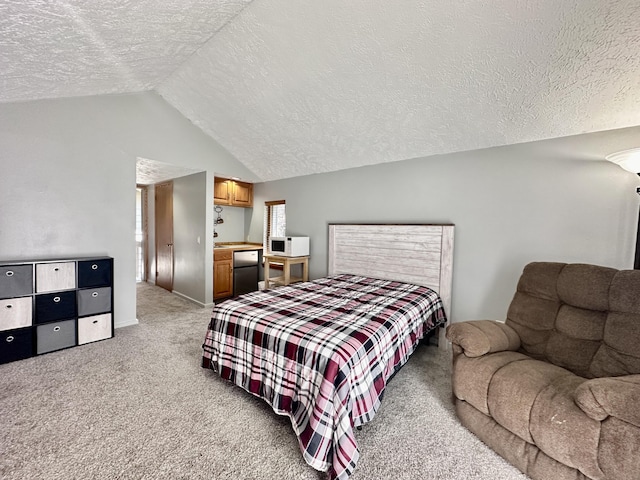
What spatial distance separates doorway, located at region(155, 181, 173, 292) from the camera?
5145mm

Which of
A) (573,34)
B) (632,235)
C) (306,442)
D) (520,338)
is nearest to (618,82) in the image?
(573,34)

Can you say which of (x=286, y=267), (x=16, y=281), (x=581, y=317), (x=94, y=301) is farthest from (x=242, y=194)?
(x=581, y=317)

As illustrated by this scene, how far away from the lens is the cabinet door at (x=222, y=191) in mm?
4928

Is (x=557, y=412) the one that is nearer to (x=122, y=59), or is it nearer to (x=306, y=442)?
(x=306, y=442)

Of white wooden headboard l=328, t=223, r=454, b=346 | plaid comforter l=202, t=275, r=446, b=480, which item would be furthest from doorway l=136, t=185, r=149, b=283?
plaid comforter l=202, t=275, r=446, b=480

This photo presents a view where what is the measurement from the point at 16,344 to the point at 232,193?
3.41 m

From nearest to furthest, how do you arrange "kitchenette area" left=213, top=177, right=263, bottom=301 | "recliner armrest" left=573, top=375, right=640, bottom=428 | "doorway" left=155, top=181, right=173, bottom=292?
"recliner armrest" left=573, top=375, right=640, bottom=428, "kitchenette area" left=213, top=177, right=263, bottom=301, "doorway" left=155, top=181, right=173, bottom=292

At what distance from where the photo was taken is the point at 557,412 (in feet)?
4.53

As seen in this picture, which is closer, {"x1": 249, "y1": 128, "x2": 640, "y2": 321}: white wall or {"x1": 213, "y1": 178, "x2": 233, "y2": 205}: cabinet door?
{"x1": 249, "y1": 128, "x2": 640, "y2": 321}: white wall

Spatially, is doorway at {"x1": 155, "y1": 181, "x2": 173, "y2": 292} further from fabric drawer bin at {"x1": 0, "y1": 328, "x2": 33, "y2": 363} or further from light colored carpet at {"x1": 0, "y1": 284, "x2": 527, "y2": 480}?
light colored carpet at {"x1": 0, "y1": 284, "x2": 527, "y2": 480}

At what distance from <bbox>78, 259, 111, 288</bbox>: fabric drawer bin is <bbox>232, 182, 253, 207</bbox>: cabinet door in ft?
8.09

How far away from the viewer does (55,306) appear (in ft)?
9.20

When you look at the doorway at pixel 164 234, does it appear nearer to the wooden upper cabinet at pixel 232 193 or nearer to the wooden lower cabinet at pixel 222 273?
the wooden upper cabinet at pixel 232 193

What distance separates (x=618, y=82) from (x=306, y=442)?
3.14 m
